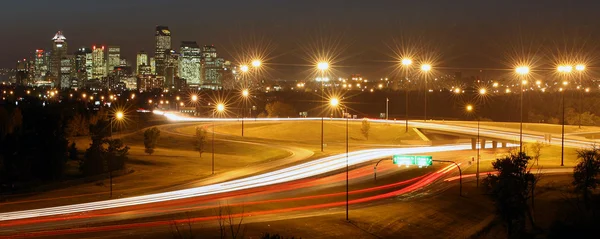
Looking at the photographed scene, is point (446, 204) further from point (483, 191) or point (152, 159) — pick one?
point (152, 159)

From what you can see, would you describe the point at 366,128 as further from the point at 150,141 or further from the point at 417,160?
the point at 417,160

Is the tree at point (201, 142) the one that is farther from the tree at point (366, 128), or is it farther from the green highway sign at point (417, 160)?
the tree at point (366, 128)

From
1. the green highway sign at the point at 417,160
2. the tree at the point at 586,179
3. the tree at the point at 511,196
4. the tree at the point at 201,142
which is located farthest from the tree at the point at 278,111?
the tree at the point at 511,196

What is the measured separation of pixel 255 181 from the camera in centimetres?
4484

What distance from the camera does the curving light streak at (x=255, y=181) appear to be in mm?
34406

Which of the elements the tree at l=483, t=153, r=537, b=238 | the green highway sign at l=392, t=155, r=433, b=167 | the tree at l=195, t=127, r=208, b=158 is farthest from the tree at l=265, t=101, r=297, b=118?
the tree at l=483, t=153, r=537, b=238

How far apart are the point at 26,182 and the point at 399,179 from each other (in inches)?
1185

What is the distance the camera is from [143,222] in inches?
1254

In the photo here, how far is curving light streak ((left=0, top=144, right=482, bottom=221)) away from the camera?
113ft

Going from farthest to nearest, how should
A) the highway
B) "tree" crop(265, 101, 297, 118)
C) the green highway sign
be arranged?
"tree" crop(265, 101, 297, 118)
the green highway sign
the highway

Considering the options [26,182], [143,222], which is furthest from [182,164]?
[143,222]

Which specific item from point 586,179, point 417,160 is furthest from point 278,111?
point 586,179

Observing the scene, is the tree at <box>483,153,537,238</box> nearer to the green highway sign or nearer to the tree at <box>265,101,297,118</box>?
the green highway sign

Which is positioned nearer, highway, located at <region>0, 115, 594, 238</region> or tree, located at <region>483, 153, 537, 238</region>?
highway, located at <region>0, 115, 594, 238</region>
